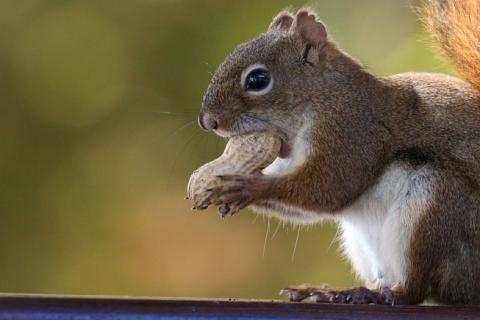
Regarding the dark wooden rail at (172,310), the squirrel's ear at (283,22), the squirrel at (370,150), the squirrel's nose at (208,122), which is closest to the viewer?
the dark wooden rail at (172,310)

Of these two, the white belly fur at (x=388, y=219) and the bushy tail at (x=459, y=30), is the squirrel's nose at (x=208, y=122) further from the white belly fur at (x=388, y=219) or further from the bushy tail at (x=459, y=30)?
the bushy tail at (x=459, y=30)

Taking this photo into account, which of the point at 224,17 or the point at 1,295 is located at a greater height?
the point at 224,17

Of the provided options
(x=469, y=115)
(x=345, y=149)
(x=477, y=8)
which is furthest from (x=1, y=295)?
(x=477, y=8)

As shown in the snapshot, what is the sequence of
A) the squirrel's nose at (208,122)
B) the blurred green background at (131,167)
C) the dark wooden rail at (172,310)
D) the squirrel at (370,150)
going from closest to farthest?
the dark wooden rail at (172,310)
the squirrel at (370,150)
the squirrel's nose at (208,122)
the blurred green background at (131,167)

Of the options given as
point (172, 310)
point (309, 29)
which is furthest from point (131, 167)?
point (172, 310)

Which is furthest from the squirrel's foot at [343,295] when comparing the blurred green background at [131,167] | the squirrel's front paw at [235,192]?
the blurred green background at [131,167]

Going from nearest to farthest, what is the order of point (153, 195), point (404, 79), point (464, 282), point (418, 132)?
point (464, 282)
point (418, 132)
point (404, 79)
point (153, 195)

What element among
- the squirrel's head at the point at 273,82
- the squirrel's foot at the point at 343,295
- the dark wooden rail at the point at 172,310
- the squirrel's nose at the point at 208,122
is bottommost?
the squirrel's foot at the point at 343,295

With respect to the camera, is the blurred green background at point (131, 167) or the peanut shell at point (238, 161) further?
the blurred green background at point (131, 167)

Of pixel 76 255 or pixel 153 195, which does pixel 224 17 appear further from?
pixel 76 255
